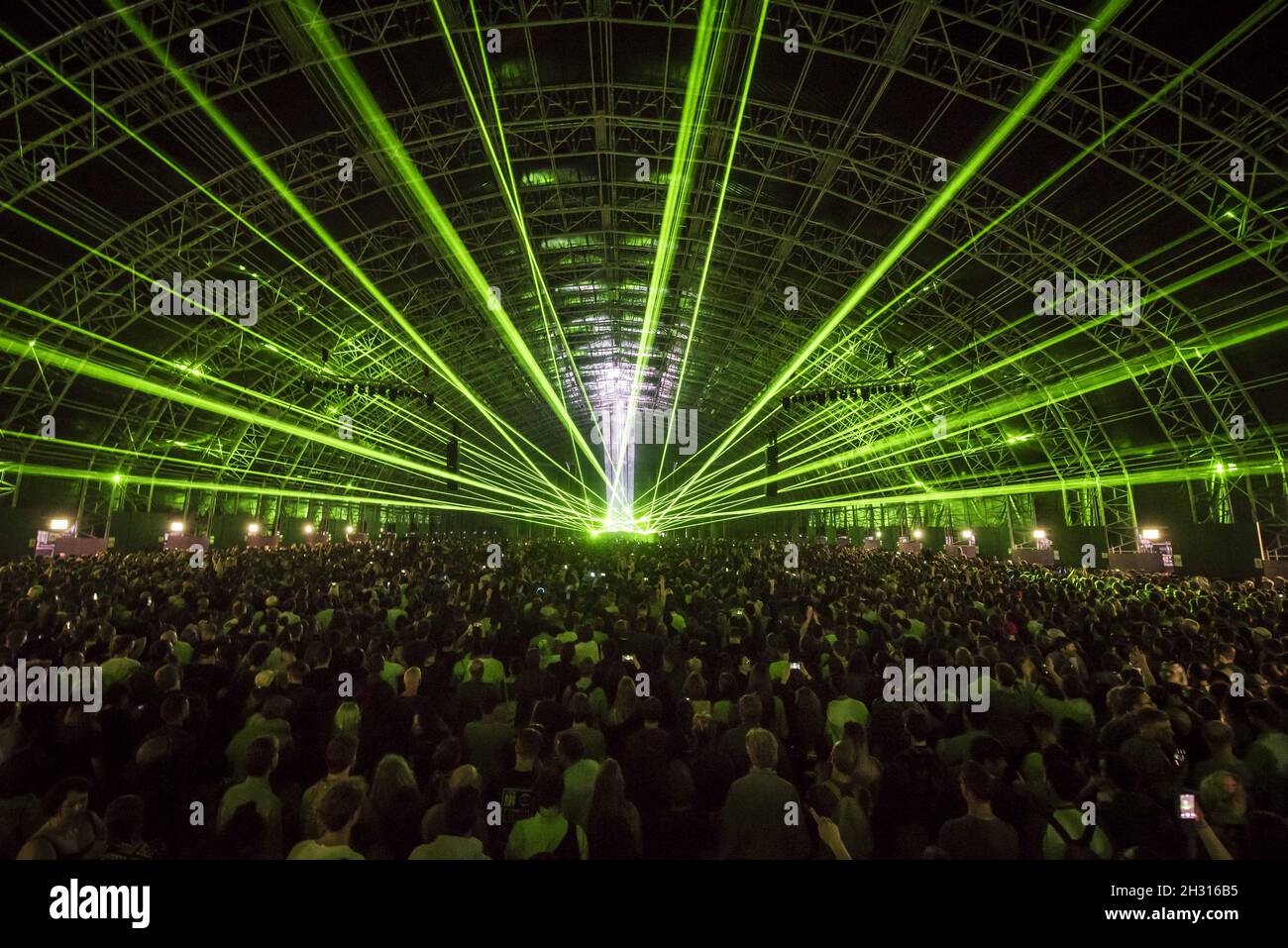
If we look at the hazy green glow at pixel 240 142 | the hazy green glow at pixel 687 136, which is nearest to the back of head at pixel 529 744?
the hazy green glow at pixel 687 136

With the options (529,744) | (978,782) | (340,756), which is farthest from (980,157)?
(340,756)

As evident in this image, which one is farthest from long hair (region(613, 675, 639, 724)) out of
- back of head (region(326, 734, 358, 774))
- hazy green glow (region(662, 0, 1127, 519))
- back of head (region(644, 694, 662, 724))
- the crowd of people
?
hazy green glow (region(662, 0, 1127, 519))

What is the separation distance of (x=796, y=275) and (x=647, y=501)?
25.4 m

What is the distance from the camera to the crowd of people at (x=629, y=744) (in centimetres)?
287

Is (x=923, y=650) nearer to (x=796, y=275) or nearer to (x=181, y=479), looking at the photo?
(x=796, y=275)

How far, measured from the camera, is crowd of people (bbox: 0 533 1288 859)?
2.87 m

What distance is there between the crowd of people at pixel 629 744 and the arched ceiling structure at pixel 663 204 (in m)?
9.42

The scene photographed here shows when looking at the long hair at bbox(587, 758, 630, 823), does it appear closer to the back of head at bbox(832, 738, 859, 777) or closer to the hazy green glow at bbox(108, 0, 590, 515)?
the back of head at bbox(832, 738, 859, 777)

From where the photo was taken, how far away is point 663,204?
56.3 ft

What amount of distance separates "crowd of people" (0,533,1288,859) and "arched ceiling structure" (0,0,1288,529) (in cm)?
942

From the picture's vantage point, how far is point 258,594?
10477mm

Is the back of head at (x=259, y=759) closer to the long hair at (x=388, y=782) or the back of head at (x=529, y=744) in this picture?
the long hair at (x=388, y=782)

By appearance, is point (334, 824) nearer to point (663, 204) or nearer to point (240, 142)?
point (240, 142)
